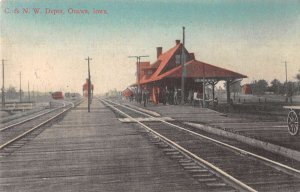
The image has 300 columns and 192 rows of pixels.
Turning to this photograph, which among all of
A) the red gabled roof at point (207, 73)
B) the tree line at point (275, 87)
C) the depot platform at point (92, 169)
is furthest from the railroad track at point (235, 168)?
the tree line at point (275, 87)

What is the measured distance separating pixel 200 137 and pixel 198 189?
7.42 m

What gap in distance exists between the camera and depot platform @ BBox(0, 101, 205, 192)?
6.33 meters

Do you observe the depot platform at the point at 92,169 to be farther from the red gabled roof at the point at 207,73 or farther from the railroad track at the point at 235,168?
the red gabled roof at the point at 207,73

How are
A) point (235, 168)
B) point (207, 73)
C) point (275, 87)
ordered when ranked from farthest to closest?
point (275, 87) → point (207, 73) → point (235, 168)

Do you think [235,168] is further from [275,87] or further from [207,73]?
[275,87]

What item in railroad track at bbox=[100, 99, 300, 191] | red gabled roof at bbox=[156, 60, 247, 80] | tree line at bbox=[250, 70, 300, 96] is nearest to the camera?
railroad track at bbox=[100, 99, 300, 191]

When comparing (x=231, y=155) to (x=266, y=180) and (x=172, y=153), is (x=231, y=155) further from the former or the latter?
(x=266, y=180)

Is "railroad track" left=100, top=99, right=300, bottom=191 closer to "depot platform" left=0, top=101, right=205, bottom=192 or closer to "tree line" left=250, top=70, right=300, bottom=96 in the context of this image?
"depot platform" left=0, top=101, right=205, bottom=192

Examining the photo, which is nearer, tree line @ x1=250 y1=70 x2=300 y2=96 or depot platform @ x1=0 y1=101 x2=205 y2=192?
depot platform @ x1=0 y1=101 x2=205 y2=192

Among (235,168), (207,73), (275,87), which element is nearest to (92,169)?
(235,168)

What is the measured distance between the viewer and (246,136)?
40.5ft

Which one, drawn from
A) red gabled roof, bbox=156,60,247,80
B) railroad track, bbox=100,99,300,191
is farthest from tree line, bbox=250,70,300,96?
railroad track, bbox=100,99,300,191

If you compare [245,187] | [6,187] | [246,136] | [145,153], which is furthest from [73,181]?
[246,136]

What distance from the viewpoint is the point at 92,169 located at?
7.76m
